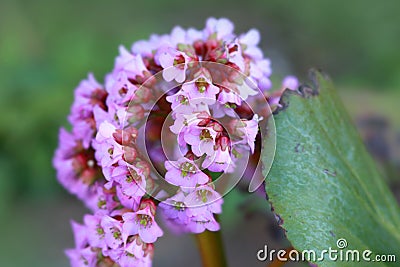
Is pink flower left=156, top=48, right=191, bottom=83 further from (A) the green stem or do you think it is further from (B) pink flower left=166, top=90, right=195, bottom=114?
(A) the green stem

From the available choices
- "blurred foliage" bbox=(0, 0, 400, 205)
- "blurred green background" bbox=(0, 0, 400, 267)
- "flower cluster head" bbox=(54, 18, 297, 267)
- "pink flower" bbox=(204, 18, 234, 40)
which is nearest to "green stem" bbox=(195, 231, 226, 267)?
"flower cluster head" bbox=(54, 18, 297, 267)

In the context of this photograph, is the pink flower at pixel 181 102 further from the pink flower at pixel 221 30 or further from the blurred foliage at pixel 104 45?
the blurred foliage at pixel 104 45

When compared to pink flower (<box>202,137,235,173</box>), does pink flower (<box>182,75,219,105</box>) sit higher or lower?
higher

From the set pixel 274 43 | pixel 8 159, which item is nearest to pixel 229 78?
pixel 8 159

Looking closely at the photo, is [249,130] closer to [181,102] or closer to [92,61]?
[181,102]

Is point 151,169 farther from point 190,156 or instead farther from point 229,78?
point 229,78

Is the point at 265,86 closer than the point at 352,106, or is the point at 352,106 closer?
the point at 265,86

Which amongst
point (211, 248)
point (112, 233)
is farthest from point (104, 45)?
point (112, 233)
